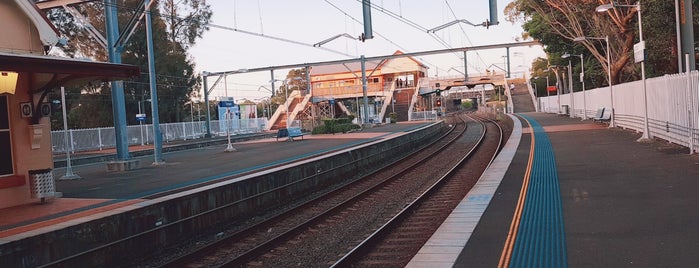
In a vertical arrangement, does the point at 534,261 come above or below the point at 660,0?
below

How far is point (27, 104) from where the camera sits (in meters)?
12.6

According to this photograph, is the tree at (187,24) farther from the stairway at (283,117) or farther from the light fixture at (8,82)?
the light fixture at (8,82)

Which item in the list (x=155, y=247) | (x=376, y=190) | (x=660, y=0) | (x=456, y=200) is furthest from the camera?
(x=660, y=0)

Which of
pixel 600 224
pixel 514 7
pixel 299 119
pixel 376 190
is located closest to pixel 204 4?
pixel 299 119

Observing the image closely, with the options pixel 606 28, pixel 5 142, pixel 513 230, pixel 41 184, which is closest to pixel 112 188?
pixel 41 184

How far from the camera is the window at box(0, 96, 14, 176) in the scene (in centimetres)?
1194

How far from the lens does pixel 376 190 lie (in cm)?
1636

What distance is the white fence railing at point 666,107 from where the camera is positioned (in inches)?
626

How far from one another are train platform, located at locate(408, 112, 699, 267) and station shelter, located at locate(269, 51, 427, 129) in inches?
1639

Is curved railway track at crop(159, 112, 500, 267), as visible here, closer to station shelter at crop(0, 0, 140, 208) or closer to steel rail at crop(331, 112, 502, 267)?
steel rail at crop(331, 112, 502, 267)

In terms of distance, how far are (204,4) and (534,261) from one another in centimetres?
5587

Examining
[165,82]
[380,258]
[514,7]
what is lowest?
[380,258]

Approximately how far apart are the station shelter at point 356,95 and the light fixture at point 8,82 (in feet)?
143

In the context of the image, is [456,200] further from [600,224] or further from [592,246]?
[592,246]
